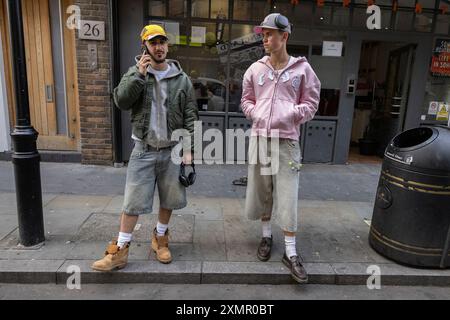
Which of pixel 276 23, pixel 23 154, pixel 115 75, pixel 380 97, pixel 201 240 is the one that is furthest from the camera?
pixel 380 97

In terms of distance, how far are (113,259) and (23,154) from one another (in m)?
1.27

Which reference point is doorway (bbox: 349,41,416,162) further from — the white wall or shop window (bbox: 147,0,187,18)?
the white wall

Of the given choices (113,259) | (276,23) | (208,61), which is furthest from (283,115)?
(208,61)

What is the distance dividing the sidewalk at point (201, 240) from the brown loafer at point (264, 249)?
0.26 feet

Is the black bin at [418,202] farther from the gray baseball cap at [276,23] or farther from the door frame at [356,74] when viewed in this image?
the door frame at [356,74]

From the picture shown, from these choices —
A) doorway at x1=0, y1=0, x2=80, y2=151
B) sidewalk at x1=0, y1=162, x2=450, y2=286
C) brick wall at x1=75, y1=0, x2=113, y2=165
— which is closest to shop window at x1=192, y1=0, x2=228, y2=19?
brick wall at x1=75, y1=0, x2=113, y2=165

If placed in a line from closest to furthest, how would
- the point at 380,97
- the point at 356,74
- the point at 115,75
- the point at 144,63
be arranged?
the point at 144,63, the point at 115,75, the point at 356,74, the point at 380,97

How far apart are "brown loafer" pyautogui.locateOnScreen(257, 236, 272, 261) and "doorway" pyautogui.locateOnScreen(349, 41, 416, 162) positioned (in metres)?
4.83

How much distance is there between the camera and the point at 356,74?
693 centimetres

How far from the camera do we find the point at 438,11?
6.78 meters

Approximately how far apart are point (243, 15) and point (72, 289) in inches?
208

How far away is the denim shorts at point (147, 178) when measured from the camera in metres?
3.16

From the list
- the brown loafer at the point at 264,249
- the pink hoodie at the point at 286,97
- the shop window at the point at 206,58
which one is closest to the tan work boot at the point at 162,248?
the brown loafer at the point at 264,249

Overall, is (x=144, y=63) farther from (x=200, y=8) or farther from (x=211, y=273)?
(x=200, y=8)
